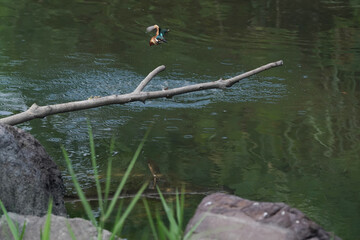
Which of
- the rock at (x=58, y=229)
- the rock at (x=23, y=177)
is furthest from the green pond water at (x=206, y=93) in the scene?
the rock at (x=58, y=229)

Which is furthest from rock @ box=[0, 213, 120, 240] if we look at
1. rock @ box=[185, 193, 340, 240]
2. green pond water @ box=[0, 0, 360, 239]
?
green pond water @ box=[0, 0, 360, 239]

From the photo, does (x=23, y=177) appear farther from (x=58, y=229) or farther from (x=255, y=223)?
(x=255, y=223)

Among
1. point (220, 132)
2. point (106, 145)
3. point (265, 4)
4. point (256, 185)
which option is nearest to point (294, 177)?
point (256, 185)

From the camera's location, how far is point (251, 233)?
2756mm

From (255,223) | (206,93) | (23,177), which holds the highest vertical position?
(255,223)

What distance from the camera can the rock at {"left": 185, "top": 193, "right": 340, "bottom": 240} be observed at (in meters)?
2.76

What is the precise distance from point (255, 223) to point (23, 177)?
1.39m

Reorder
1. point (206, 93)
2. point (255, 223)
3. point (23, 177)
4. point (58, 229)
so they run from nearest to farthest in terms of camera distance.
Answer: point (255, 223) < point (58, 229) < point (23, 177) < point (206, 93)

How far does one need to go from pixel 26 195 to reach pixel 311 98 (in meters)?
3.56

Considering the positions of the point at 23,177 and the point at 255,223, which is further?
the point at 23,177

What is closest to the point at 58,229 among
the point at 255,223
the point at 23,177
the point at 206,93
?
the point at 23,177

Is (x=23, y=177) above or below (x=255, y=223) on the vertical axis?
below

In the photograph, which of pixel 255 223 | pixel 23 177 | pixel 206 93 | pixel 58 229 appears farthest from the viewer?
pixel 206 93

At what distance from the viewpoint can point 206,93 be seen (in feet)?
21.6
